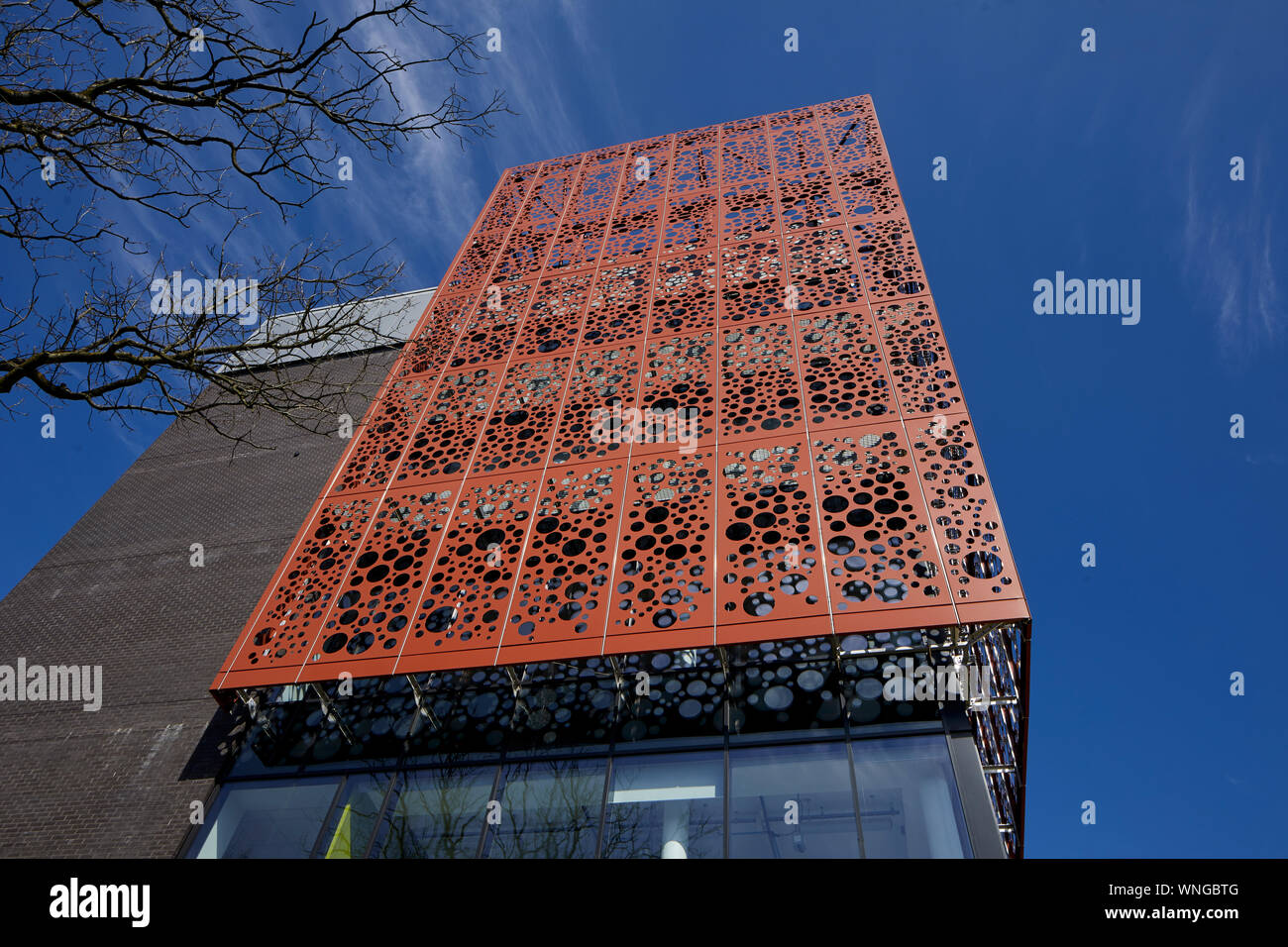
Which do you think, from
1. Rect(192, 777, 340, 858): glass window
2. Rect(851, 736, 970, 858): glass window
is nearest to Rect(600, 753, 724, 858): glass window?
Rect(851, 736, 970, 858): glass window

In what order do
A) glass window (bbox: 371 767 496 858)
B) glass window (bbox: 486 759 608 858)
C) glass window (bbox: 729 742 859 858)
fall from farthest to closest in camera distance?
glass window (bbox: 371 767 496 858) < glass window (bbox: 486 759 608 858) < glass window (bbox: 729 742 859 858)

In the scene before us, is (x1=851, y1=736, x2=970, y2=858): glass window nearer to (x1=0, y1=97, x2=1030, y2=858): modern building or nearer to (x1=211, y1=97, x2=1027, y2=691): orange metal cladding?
(x1=0, y1=97, x2=1030, y2=858): modern building

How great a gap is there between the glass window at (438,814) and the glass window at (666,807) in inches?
49.8

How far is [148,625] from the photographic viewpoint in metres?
12.3

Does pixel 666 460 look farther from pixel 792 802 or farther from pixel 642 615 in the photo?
pixel 792 802

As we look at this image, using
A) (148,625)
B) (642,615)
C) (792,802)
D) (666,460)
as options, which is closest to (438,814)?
(642,615)

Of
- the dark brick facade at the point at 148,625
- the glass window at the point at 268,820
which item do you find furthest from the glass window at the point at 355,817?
the dark brick facade at the point at 148,625

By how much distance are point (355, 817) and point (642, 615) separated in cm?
334

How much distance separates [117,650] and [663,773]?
856cm

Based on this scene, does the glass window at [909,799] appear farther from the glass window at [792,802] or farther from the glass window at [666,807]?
the glass window at [666,807]

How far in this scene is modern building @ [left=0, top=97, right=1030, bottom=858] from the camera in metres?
7.62

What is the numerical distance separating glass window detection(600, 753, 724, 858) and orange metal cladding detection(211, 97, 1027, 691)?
3.68 ft

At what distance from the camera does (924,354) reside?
10383 mm

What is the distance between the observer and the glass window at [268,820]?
8203 mm
